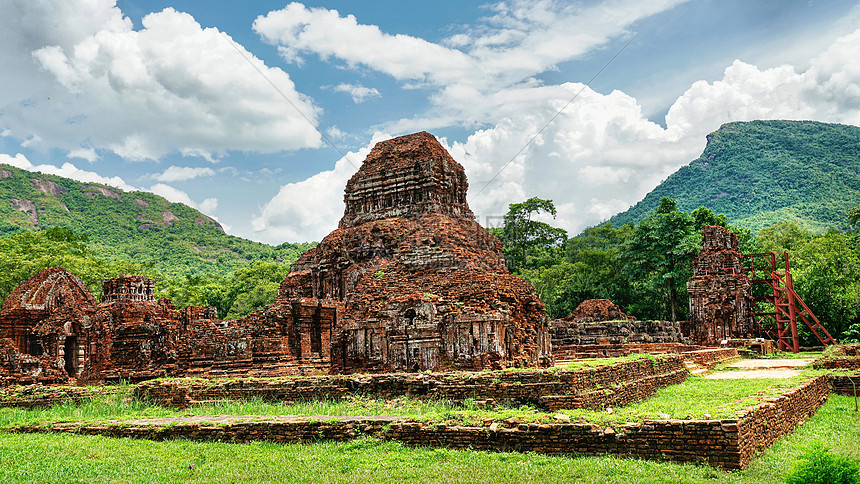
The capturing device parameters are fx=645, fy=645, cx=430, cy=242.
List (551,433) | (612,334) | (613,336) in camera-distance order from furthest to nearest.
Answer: (612,334), (613,336), (551,433)

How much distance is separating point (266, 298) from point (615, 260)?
24481 millimetres

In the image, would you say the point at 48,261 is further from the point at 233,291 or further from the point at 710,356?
the point at 710,356

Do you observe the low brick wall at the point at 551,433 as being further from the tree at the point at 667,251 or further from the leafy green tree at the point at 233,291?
the leafy green tree at the point at 233,291

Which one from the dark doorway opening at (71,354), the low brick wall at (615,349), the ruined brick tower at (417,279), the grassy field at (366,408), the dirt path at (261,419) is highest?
the ruined brick tower at (417,279)

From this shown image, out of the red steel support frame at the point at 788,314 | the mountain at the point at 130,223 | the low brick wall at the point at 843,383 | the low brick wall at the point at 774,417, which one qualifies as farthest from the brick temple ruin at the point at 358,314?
the mountain at the point at 130,223

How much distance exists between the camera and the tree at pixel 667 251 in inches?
1512

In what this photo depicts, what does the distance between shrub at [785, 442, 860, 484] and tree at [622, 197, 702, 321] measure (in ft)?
114

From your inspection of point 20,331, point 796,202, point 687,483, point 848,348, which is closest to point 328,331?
point 20,331

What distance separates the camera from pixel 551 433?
7609 mm

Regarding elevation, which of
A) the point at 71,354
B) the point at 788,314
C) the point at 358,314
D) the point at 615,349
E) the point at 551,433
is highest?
the point at 358,314

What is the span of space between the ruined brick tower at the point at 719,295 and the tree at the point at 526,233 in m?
24.0

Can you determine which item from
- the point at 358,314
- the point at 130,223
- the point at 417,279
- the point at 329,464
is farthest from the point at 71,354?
the point at 130,223

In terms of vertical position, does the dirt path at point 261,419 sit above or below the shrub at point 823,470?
below

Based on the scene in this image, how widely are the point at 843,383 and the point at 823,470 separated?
36.3ft
